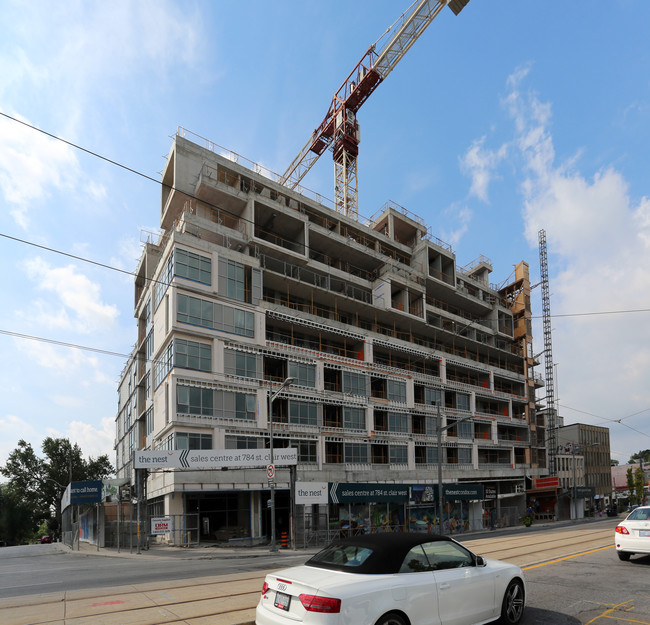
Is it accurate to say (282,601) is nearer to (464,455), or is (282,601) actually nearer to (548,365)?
(464,455)

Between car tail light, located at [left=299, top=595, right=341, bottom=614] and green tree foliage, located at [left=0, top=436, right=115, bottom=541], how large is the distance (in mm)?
87860

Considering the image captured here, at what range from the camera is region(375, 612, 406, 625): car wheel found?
6562 mm

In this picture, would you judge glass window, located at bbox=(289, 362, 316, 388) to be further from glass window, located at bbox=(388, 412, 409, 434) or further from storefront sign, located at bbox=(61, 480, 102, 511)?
storefront sign, located at bbox=(61, 480, 102, 511)

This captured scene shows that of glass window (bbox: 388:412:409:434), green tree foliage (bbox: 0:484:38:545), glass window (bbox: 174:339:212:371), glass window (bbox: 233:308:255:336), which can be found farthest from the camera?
green tree foliage (bbox: 0:484:38:545)

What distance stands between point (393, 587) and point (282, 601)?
1.36 metres

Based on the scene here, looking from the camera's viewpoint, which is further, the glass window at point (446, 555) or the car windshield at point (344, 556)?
the glass window at point (446, 555)

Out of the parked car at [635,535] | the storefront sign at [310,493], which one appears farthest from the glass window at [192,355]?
the parked car at [635,535]

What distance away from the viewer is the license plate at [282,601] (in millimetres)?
6707

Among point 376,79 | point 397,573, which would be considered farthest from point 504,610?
point 376,79

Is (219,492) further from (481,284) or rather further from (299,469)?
(481,284)

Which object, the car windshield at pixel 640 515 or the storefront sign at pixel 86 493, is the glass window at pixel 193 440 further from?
the car windshield at pixel 640 515

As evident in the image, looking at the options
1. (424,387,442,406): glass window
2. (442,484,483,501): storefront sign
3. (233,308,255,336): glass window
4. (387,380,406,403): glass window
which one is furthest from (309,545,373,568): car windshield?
(424,387,442,406): glass window

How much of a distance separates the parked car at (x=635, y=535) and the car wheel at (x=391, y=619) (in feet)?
33.3

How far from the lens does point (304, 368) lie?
44.2 meters
